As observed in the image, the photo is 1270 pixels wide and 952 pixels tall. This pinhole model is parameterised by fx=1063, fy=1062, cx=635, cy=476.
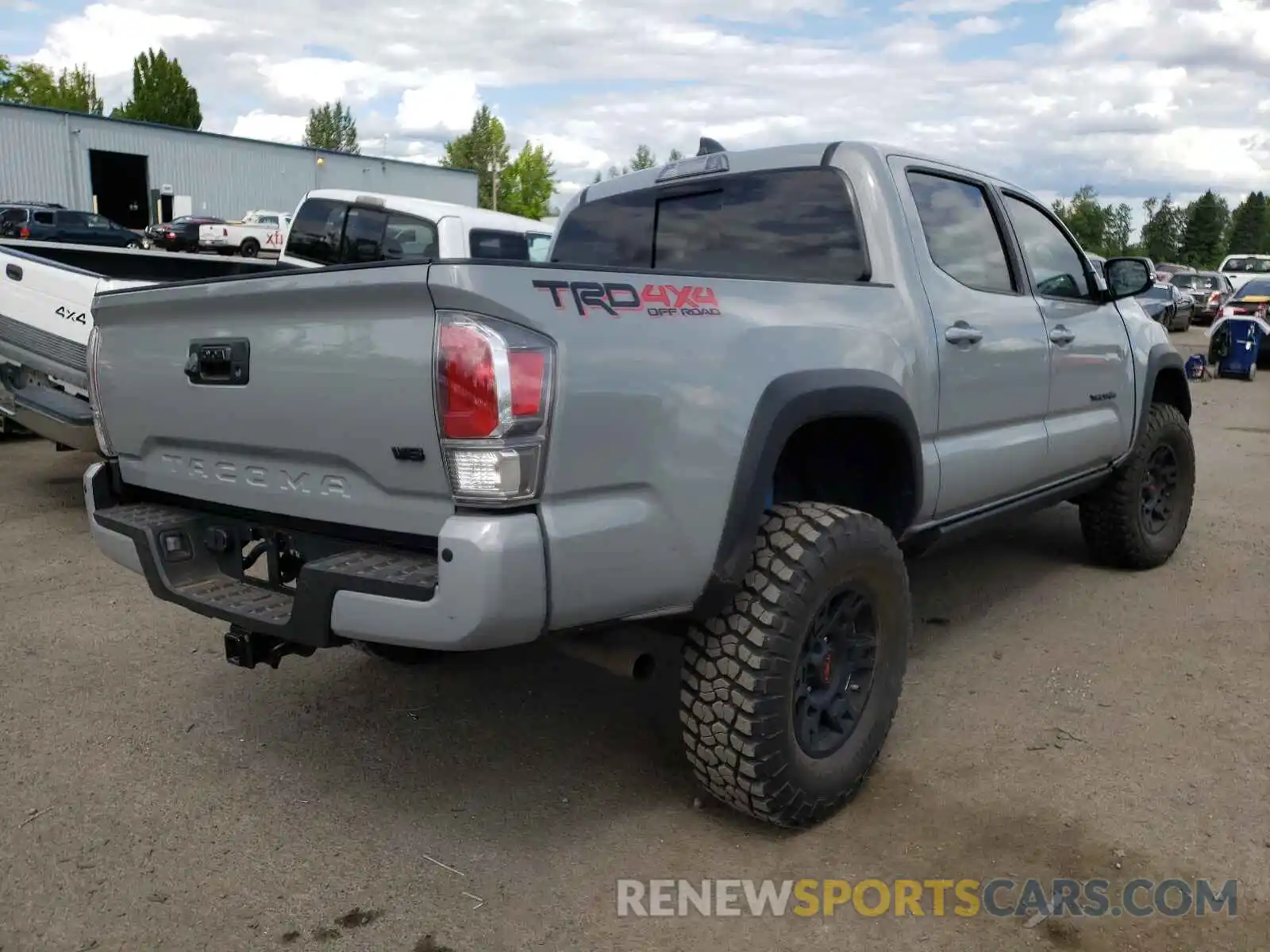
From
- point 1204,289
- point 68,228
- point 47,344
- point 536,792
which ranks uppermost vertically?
point 68,228

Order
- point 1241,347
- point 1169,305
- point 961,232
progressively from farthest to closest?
1. point 1169,305
2. point 1241,347
3. point 961,232

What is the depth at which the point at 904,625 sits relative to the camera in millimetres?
3320

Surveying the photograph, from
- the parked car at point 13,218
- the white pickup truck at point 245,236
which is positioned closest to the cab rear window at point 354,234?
the parked car at point 13,218

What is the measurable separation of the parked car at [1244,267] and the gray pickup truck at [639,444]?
106 feet

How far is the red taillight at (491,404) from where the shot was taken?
7.59 ft

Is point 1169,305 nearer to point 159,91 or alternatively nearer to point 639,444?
point 639,444

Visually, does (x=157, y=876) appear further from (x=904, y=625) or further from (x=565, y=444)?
(x=904, y=625)

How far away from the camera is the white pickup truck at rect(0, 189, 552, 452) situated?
5961mm

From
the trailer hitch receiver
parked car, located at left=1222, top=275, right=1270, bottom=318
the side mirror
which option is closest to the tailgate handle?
the trailer hitch receiver

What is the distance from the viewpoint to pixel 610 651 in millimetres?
2809

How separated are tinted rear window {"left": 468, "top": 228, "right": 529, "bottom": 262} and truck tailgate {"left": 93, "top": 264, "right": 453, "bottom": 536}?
199 inches

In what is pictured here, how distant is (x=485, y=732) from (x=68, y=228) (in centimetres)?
2890

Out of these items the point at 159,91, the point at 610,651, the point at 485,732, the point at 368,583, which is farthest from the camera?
the point at 159,91

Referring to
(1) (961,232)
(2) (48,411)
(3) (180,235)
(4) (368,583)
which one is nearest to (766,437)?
(4) (368,583)
